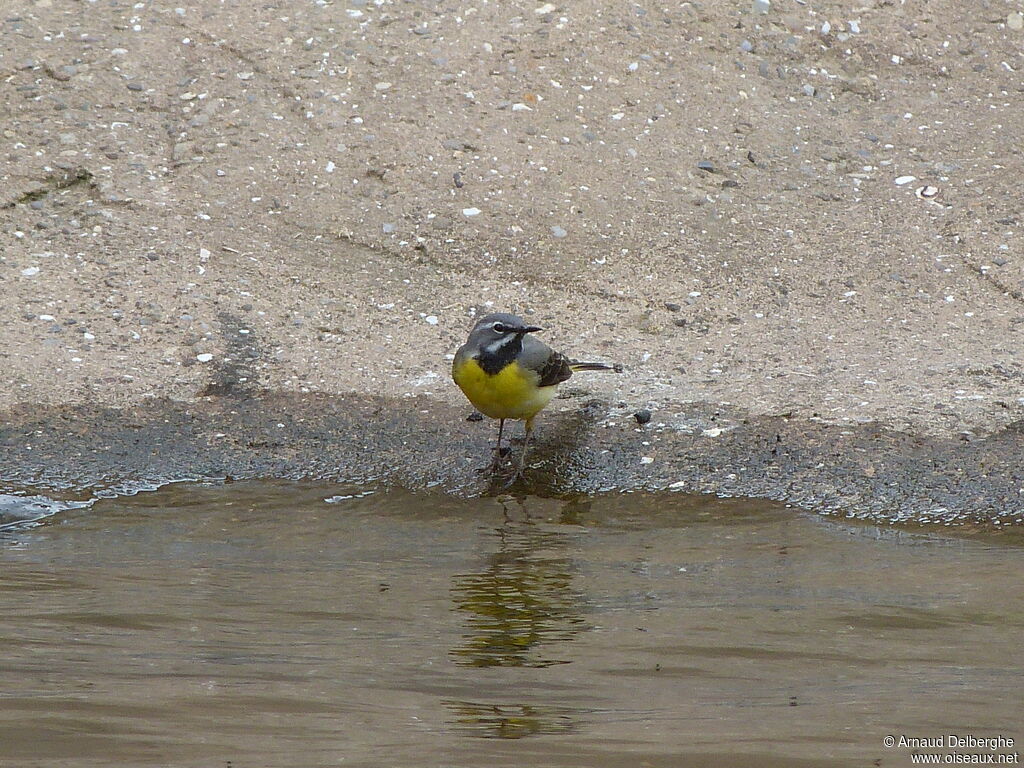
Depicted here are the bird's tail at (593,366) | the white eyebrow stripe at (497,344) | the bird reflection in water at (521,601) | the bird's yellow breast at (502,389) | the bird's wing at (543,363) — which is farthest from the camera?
the bird's tail at (593,366)

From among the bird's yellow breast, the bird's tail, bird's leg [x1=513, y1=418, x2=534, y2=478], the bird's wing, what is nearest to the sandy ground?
the bird's tail

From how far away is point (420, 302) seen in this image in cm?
845

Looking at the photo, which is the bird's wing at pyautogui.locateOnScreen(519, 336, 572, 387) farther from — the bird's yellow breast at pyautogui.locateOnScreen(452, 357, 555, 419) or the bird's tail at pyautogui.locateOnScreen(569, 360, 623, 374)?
the bird's tail at pyautogui.locateOnScreen(569, 360, 623, 374)

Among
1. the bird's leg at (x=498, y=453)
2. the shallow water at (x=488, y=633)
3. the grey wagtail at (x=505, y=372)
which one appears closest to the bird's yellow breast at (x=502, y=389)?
the grey wagtail at (x=505, y=372)

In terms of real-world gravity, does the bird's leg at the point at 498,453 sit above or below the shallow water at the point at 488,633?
below

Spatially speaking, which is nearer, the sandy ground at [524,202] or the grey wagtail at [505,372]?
the grey wagtail at [505,372]

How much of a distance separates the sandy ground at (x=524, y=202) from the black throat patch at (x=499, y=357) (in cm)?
83

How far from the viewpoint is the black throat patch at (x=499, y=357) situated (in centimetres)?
643

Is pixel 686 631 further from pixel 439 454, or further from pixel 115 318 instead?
pixel 115 318

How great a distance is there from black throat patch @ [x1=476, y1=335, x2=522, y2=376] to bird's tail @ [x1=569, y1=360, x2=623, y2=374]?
0.63 m

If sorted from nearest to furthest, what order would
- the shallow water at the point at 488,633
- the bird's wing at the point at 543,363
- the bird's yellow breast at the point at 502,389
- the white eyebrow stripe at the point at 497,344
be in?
the shallow water at the point at 488,633
the bird's yellow breast at the point at 502,389
the white eyebrow stripe at the point at 497,344
the bird's wing at the point at 543,363

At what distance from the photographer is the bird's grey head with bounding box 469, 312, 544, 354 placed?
21.5 feet

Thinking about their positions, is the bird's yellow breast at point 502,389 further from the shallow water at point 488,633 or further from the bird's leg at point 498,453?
the shallow water at point 488,633

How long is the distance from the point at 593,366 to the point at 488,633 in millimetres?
2729
